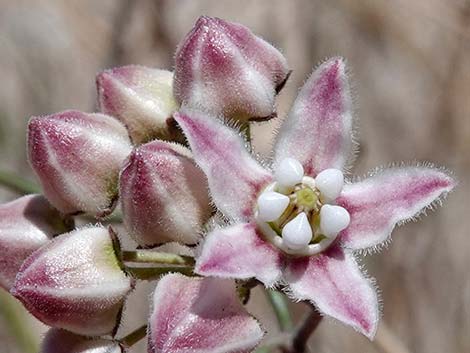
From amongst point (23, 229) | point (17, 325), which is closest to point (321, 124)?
point (23, 229)

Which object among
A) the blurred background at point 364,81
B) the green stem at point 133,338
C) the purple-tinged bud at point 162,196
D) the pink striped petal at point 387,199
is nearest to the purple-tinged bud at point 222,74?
the purple-tinged bud at point 162,196

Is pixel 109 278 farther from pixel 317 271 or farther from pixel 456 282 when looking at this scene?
pixel 456 282

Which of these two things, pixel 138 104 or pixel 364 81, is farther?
pixel 364 81

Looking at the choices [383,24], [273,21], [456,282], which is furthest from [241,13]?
[456,282]

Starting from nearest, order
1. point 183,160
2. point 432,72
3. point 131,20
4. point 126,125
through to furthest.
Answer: point 183,160
point 126,125
point 131,20
point 432,72

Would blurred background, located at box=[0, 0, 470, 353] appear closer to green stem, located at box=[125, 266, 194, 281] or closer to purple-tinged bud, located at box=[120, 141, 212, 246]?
green stem, located at box=[125, 266, 194, 281]

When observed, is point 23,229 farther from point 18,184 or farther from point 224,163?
point 18,184

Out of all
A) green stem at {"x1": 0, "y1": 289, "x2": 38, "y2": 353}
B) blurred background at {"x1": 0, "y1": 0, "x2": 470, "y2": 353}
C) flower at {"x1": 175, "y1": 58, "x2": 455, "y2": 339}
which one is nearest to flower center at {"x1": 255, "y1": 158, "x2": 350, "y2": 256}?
flower at {"x1": 175, "y1": 58, "x2": 455, "y2": 339}
